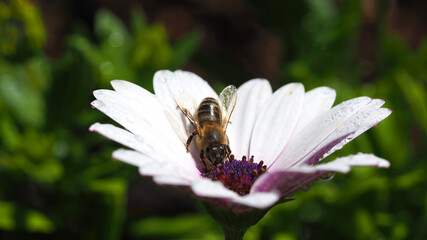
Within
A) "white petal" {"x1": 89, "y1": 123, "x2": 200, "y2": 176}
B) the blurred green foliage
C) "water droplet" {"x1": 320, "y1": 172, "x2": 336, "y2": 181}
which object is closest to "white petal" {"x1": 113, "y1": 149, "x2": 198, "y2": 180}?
"white petal" {"x1": 89, "y1": 123, "x2": 200, "y2": 176}

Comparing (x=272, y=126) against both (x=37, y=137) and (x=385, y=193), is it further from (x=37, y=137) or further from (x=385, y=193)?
(x=37, y=137)

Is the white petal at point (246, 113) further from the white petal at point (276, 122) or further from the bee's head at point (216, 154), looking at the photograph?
the bee's head at point (216, 154)

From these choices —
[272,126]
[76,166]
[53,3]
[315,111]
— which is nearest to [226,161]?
[272,126]

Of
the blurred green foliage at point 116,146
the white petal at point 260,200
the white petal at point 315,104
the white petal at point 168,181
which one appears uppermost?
the blurred green foliage at point 116,146

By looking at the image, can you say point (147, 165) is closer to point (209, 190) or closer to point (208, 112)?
point (209, 190)

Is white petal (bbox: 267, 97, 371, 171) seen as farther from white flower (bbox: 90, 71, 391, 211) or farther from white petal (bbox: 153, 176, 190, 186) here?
white petal (bbox: 153, 176, 190, 186)

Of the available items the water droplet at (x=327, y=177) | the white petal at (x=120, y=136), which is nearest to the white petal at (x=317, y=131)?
the water droplet at (x=327, y=177)
